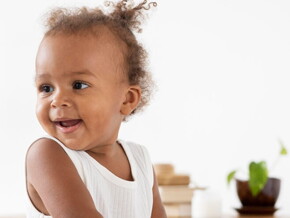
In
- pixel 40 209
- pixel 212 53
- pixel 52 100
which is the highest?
pixel 212 53

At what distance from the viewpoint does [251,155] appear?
3459 mm

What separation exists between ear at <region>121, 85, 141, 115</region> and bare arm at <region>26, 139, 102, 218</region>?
22cm

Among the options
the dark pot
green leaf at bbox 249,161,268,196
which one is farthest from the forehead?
the dark pot

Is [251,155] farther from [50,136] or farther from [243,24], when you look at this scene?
[50,136]


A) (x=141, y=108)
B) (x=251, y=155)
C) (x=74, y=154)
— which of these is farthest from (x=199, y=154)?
(x=74, y=154)

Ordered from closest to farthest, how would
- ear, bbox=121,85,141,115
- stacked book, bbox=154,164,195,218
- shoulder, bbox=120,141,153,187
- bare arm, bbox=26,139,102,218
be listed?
bare arm, bbox=26,139,102,218 < ear, bbox=121,85,141,115 < shoulder, bbox=120,141,153,187 < stacked book, bbox=154,164,195,218

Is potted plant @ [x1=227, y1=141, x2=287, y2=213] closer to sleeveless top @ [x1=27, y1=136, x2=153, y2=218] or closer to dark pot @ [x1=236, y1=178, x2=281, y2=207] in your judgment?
dark pot @ [x1=236, y1=178, x2=281, y2=207]

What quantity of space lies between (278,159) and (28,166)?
2485 millimetres

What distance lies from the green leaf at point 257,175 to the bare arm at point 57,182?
2041mm

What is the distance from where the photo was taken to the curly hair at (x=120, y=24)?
127cm

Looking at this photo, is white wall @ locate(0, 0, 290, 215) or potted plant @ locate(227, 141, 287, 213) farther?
white wall @ locate(0, 0, 290, 215)

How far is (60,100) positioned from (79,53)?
104 millimetres

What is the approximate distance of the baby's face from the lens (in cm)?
120

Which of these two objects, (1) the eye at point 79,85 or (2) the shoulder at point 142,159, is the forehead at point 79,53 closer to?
(1) the eye at point 79,85
